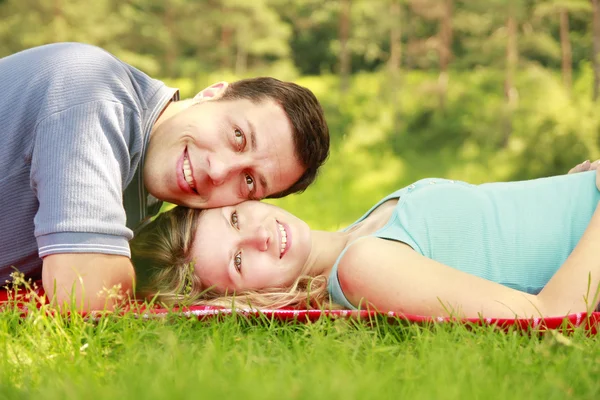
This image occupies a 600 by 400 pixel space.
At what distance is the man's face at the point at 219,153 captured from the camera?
9.00ft

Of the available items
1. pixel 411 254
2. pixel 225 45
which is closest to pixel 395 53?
pixel 225 45

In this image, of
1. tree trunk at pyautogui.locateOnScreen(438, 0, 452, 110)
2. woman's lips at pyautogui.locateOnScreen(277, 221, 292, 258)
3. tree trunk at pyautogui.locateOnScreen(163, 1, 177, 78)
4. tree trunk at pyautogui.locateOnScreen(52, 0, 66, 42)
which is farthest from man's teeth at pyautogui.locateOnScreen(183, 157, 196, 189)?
tree trunk at pyautogui.locateOnScreen(163, 1, 177, 78)

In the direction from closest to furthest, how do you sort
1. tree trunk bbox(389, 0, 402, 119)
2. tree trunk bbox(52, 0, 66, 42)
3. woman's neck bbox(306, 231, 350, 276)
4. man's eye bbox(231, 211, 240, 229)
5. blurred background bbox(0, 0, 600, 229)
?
man's eye bbox(231, 211, 240, 229)
woman's neck bbox(306, 231, 350, 276)
blurred background bbox(0, 0, 600, 229)
tree trunk bbox(52, 0, 66, 42)
tree trunk bbox(389, 0, 402, 119)

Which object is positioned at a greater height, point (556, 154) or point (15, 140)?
point (15, 140)

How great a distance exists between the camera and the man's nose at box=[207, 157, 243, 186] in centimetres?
270

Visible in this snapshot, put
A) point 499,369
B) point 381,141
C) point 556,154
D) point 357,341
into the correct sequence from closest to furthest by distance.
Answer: point 499,369 < point 357,341 < point 556,154 < point 381,141

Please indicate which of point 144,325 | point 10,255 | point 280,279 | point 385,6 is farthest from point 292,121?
point 385,6

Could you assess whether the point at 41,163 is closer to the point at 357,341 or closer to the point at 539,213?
the point at 357,341

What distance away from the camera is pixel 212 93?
3.07 metres

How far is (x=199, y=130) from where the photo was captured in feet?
9.09

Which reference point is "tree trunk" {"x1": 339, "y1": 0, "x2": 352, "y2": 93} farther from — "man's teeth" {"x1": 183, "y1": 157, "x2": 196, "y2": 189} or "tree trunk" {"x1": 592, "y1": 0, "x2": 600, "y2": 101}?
"man's teeth" {"x1": 183, "y1": 157, "x2": 196, "y2": 189}

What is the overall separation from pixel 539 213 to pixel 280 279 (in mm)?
1082

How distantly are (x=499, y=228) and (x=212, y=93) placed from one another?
1384mm

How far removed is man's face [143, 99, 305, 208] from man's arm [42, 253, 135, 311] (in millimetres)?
461
